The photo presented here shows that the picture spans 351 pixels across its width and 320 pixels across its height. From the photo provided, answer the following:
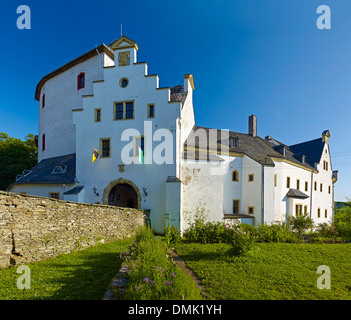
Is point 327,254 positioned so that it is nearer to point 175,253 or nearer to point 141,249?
point 175,253

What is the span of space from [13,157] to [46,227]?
2802 cm

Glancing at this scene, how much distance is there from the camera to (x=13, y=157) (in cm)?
2902

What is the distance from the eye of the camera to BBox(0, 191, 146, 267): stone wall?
6.74 meters

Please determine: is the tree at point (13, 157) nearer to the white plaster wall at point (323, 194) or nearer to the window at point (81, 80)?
the window at point (81, 80)

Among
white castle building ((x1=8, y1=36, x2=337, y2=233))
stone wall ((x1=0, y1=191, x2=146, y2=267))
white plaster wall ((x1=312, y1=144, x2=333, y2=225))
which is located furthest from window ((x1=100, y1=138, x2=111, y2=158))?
white plaster wall ((x1=312, y1=144, x2=333, y2=225))

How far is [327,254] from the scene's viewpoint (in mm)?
9281

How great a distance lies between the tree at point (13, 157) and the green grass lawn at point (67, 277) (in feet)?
87.1

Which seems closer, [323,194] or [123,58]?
[123,58]

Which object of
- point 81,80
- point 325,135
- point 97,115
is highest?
point 81,80

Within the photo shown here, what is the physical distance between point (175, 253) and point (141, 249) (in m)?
2.78

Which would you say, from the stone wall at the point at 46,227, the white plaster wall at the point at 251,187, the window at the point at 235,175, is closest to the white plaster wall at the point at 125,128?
the stone wall at the point at 46,227

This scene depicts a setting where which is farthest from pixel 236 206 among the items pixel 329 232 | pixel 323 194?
pixel 323 194

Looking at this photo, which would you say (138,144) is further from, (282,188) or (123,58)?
(282,188)
